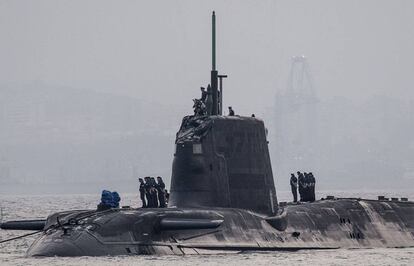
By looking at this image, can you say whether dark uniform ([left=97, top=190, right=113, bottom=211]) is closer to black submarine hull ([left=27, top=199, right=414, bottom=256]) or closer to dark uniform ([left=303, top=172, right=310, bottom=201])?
black submarine hull ([left=27, top=199, right=414, bottom=256])

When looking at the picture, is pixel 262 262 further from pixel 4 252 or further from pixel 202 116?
pixel 4 252

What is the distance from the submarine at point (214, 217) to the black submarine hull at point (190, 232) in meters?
0.03

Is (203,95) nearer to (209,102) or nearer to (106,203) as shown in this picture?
(209,102)

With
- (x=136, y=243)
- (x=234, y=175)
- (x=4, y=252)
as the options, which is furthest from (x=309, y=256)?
(x=4, y=252)

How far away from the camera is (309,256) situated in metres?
33.3

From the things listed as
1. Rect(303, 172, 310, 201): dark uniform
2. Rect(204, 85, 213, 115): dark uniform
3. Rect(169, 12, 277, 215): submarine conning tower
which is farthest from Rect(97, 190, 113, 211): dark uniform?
Rect(303, 172, 310, 201): dark uniform

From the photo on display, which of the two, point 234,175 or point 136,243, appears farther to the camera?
point 234,175

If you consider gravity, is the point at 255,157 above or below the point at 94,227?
above

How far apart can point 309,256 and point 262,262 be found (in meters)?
2.84

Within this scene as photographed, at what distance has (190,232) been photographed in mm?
31891

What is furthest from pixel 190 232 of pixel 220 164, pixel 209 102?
pixel 209 102

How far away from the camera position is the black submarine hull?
30.6m

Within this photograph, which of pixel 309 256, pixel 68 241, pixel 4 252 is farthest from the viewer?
pixel 4 252

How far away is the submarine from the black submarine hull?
0.09 ft
